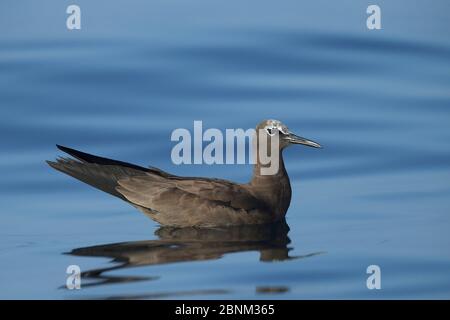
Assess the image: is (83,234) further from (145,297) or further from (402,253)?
(402,253)

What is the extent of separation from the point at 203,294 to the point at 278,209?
2.90 metres

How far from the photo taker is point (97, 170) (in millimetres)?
13320

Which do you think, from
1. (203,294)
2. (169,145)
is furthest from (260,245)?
(169,145)

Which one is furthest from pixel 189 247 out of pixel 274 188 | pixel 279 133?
pixel 279 133

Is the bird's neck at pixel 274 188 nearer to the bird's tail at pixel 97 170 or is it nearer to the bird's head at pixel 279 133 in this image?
the bird's head at pixel 279 133

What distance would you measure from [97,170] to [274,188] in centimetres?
203

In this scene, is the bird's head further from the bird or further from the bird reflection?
the bird reflection

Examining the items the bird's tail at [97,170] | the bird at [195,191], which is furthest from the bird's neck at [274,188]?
the bird's tail at [97,170]

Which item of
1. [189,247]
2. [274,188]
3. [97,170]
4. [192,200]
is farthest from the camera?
[274,188]

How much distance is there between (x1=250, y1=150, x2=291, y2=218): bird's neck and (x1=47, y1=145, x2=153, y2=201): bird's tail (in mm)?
1266

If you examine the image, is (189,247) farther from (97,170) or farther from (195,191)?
(97,170)

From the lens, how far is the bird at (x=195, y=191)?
13086 millimetres

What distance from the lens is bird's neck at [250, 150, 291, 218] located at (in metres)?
13.4

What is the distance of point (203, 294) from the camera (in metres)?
10.7
